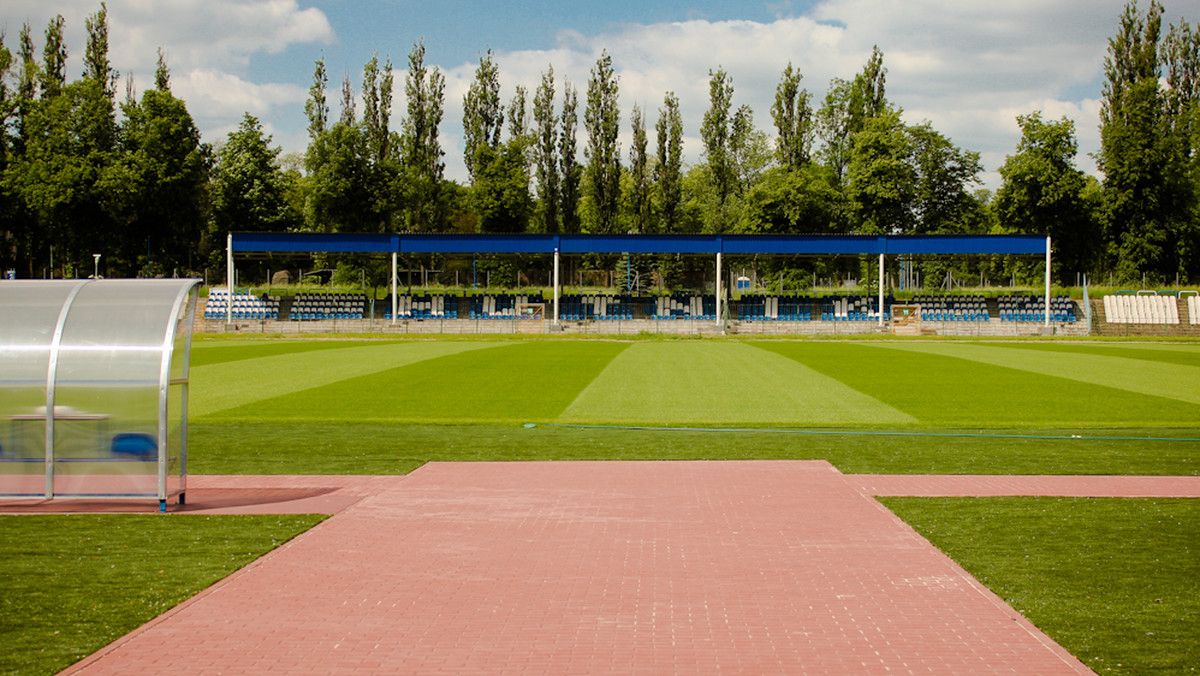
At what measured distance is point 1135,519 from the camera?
9.67m

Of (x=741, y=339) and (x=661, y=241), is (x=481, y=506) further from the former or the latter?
(x=661, y=241)

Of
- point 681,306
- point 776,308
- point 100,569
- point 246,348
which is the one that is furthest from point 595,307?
point 100,569

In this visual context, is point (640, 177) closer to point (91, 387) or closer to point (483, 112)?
point (483, 112)

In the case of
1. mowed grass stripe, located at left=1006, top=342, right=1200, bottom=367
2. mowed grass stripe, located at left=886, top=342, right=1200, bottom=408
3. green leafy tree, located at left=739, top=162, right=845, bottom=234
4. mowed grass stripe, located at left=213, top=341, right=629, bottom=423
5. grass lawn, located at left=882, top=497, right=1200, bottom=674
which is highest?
green leafy tree, located at left=739, top=162, right=845, bottom=234

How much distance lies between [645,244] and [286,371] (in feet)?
107

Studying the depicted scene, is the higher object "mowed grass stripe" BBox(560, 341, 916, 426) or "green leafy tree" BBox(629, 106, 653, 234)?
"green leafy tree" BBox(629, 106, 653, 234)

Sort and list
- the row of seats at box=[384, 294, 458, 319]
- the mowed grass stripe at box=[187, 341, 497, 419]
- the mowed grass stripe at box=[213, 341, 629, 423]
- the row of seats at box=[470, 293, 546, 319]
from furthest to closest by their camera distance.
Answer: the row of seats at box=[384, 294, 458, 319] < the row of seats at box=[470, 293, 546, 319] < the mowed grass stripe at box=[187, 341, 497, 419] < the mowed grass stripe at box=[213, 341, 629, 423]

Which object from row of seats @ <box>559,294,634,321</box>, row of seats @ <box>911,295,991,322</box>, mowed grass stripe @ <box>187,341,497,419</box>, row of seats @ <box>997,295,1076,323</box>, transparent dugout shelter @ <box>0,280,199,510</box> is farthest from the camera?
row of seats @ <box>559,294,634,321</box>

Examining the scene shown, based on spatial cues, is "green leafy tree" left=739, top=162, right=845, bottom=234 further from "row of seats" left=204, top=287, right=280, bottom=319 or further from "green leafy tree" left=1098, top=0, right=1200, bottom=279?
"row of seats" left=204, top=287, right=280, bottom=319

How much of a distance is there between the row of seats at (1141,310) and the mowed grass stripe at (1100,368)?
19059 mm

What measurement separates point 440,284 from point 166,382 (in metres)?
63.1

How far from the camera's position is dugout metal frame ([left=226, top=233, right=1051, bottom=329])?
57406 millimetres

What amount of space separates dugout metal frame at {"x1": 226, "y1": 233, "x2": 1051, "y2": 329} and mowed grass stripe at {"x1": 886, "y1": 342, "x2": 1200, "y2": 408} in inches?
681

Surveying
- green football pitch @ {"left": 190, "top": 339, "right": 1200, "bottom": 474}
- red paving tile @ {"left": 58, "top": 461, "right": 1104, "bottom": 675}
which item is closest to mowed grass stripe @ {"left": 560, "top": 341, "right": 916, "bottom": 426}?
green football pitch @ {"left": 190, "top": 339, "right": 1200, "bottom": 474}
